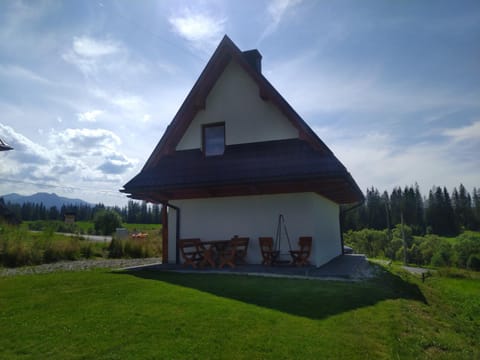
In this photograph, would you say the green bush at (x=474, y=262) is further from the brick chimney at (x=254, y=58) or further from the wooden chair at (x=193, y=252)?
the wooden chair at (x=193, y=252)

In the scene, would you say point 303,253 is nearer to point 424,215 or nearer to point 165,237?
point 165,237

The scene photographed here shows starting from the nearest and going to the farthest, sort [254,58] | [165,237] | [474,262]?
[165,237] → [254,58] → [474,262]

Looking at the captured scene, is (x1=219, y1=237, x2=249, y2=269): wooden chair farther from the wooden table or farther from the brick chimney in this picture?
the brick chimney

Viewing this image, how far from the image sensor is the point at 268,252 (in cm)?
883

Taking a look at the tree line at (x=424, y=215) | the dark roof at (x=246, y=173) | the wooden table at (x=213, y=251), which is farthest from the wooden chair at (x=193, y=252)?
the tree line at (x=424, y=215)

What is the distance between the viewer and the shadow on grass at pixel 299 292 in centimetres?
446

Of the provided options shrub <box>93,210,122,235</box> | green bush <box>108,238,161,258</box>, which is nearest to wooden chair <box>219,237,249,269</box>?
green bush <box>108,238,161,258</box>

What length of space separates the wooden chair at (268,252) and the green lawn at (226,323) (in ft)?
9.31

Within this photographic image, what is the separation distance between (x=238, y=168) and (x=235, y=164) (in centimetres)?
27

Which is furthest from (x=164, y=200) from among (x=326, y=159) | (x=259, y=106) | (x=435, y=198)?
(x=435, y=198)

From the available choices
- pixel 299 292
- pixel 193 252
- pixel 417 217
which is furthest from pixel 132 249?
pixel 417 217

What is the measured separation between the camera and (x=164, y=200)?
10680 millimetres

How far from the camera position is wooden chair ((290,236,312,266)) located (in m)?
8.65

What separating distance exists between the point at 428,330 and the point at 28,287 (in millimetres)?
6690
